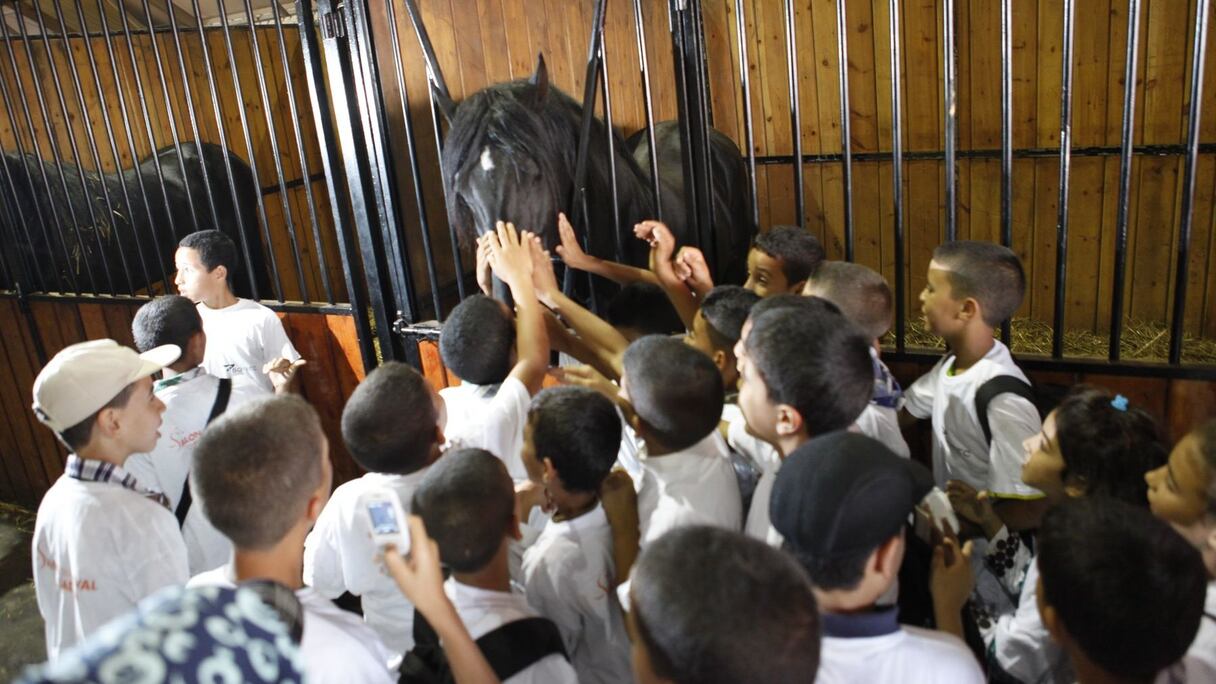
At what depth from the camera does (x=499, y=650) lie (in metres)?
1.30

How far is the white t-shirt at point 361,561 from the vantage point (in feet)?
5.47

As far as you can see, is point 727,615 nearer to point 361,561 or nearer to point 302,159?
point 361,561

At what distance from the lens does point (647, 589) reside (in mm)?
954

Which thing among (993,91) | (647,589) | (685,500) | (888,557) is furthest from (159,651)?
(993,91)

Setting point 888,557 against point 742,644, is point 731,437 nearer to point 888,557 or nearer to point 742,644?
point 888,557

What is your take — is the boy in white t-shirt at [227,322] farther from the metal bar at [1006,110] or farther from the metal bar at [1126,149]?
the metal bar at [1126,149]

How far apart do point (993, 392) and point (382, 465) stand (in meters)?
1.28

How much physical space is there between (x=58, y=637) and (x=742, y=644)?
1506 millimetres

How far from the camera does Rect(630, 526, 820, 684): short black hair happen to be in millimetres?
892

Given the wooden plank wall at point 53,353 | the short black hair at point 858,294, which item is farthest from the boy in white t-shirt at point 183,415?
the short black hair at point 858,294

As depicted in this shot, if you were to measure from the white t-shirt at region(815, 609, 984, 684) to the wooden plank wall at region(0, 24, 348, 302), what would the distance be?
2.85 metres

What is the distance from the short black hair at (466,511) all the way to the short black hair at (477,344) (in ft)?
2.20

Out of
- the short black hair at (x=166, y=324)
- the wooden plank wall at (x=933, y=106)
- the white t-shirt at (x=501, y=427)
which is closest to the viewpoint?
the white t-shirt at (x=501, y=427)

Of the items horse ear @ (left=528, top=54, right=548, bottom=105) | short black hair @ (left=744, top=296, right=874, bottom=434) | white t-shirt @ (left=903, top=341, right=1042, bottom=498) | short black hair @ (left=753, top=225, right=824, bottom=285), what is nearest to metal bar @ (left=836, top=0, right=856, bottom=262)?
short black hair @ (left=753, top=225, right=824, bottom=285)
